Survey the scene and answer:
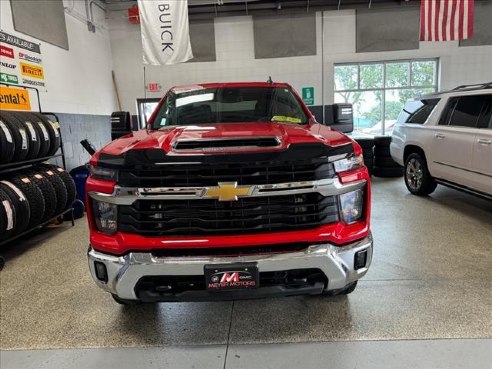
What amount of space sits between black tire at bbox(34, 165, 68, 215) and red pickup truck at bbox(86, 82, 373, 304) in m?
3.08

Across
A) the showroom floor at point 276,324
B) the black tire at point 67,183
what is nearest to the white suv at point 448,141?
the showroom floor at point 276,324

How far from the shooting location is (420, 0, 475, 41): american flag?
654 centimetres

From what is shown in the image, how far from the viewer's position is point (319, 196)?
2.01 meters

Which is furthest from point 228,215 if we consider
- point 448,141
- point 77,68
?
point 77,68

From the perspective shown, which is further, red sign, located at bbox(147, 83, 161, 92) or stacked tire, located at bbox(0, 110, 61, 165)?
red sign, located at bbox(147, 83, 161, 92)

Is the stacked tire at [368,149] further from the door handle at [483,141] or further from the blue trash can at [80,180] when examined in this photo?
the blue trash can at [80,180]

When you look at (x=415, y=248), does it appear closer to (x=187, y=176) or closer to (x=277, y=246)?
(x=277, y=246)

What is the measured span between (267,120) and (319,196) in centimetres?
119

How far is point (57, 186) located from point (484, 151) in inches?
209

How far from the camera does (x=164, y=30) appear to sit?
22.4ft

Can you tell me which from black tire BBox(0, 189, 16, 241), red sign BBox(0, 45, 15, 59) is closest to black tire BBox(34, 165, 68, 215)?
black tire BBox(0, 189, 16, 241)

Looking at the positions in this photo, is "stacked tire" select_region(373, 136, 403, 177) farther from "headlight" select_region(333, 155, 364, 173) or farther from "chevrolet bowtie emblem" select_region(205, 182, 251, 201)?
"chevrolet bowtie emblem" select_region(205, 182, 251, 201)

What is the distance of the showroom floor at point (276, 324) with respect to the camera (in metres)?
2.16

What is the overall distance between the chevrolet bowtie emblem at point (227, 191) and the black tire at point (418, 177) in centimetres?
473
